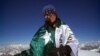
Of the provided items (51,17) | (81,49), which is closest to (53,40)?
(51,17)

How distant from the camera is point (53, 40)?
2.44 m

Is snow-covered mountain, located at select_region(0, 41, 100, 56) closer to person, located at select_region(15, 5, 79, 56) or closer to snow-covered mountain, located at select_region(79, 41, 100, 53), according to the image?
snow-covered mountain, located at select_region(79, 41, 100, 53)

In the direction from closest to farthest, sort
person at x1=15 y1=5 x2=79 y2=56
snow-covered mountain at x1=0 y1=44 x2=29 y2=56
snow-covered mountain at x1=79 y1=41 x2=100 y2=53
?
1. person at x1=15 y1=5 x2=79 y2=56
2. snow-covered mountain at x1=0 y1=44 x2=29 y2=56
3. snow-covered mountain at x1=79 y1=41 x2=100 y2=53

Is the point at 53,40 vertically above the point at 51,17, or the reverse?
the point at 51,17

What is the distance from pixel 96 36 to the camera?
3.12 m

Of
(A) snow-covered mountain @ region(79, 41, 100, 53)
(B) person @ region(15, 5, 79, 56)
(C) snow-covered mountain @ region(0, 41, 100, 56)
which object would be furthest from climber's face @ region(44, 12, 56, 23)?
(A) snow-covered mountain @ region(79, 41, 100, 53)

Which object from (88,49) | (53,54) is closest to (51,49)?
(53,54)

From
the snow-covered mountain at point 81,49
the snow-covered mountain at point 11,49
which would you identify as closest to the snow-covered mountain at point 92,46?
the snow-covered mountain at point 81,49

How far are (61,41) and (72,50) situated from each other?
0.12 metres

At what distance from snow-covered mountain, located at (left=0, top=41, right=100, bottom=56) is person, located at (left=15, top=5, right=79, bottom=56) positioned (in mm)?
416

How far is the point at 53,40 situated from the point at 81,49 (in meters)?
0.63

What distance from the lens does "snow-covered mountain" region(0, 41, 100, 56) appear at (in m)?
2.95

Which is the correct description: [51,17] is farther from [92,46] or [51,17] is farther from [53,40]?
[92,46]

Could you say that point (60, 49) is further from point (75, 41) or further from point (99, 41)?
point (99, 41)
